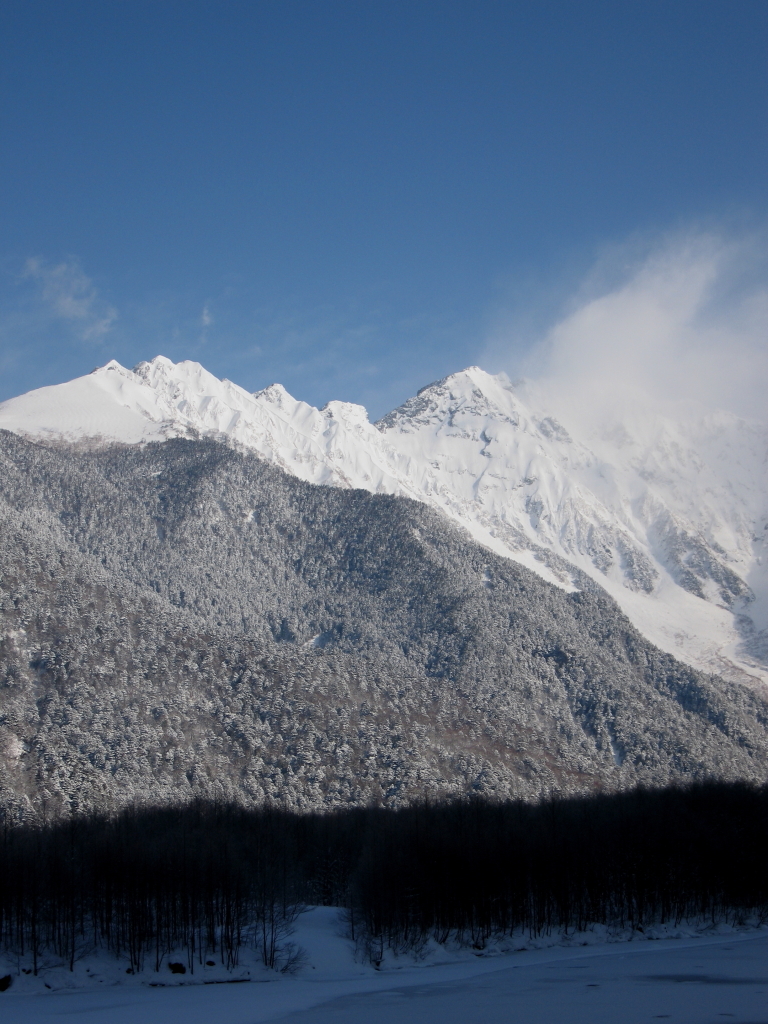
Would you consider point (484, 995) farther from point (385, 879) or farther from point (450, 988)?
point (385, 879)

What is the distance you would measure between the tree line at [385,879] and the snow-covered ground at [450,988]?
292cm

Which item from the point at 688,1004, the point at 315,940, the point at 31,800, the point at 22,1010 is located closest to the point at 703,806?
the point at 315,940

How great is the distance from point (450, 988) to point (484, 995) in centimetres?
710

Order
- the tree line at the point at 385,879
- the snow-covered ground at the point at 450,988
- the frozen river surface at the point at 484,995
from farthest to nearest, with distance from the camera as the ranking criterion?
the tree line at the point at 385,879
the snow-covered ground at the point at 450,988
the frozen river surface at the point at 484,995

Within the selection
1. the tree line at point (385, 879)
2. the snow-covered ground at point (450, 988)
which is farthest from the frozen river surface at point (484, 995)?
the tree line at point (385, 879)

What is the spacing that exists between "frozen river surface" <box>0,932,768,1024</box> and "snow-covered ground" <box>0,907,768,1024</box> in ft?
0.36

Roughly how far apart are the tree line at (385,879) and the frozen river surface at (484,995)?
303 inches

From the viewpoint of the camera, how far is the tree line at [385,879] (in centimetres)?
8150

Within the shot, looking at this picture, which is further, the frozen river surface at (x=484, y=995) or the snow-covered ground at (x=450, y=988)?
the snow-covered ground at (x=450, y=988)

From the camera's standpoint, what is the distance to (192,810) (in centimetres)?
14538

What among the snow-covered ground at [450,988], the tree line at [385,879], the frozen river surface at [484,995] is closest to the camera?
the frozen river surface at [484,995]

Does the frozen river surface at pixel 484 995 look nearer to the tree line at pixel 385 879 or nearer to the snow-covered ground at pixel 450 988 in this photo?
the snow-covered ground at pixel 450 988

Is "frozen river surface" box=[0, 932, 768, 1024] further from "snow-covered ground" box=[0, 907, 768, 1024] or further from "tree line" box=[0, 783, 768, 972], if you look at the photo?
"tree line" box=[0, 783, 768, 972]

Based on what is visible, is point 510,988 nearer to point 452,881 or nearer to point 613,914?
point 452,881
